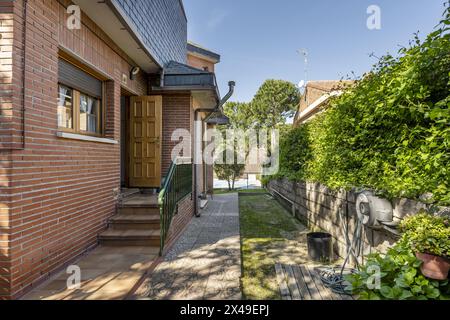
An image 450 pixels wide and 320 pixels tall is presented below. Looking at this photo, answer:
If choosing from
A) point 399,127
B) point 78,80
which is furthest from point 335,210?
point 78,80

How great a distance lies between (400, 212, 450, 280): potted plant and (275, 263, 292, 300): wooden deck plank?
1.31 meters

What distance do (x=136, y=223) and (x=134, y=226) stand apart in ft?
0.24

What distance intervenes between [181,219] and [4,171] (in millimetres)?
3504

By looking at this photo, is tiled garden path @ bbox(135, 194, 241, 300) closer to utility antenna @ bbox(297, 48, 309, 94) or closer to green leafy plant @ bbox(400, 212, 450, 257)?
green leafy plant @ bbox(400, 212, 450, 257)

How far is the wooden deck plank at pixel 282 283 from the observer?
262 cm

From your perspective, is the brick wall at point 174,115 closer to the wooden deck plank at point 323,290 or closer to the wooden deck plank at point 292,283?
the wooden deck plank at point 292,283

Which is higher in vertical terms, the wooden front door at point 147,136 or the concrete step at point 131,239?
the wooden front door at point 147,136

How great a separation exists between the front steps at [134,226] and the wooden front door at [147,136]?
3.04ft

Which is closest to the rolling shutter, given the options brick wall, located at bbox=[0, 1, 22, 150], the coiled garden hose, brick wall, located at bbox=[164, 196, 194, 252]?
brick wall, located at bbox=[0, 1, 22, 150]

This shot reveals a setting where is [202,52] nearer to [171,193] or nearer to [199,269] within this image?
[171,193]

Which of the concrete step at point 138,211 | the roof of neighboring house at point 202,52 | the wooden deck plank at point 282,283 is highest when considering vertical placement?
the roof of neighboring house at point 202,52

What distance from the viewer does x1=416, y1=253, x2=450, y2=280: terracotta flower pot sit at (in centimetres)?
172

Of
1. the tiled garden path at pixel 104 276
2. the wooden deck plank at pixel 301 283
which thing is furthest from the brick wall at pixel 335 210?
the tiled garden path at pixel 104 276
